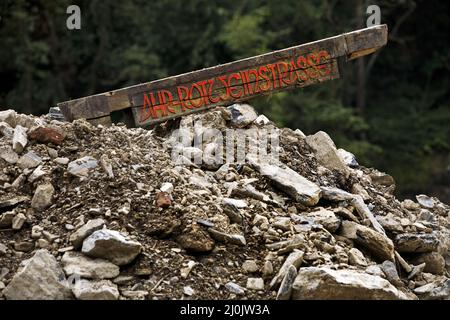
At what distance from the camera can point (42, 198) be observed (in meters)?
6.18

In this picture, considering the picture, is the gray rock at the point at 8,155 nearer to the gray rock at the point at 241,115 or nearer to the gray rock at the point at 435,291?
the gray rock at the point at 241,115

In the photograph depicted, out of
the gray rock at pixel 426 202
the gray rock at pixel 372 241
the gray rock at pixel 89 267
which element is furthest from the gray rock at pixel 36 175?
the gray rock at pixel 426 202

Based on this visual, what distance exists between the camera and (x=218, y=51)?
21.8 metres

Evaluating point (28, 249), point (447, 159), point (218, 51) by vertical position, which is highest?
point (28, 249)

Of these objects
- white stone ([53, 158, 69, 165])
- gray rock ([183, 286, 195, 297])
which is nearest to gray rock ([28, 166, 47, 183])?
white stone ([53, 158, 69, 165])

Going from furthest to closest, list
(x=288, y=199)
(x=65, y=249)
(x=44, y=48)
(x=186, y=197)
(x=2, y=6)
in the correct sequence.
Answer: (x=44, y=48), (x=2, y=6), (x=288, y=199), (x=186, y=197), (x=65, y=249)

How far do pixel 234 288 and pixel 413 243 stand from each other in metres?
1.81

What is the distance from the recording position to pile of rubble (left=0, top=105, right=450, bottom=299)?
562 centimetres

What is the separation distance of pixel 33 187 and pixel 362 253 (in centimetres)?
251

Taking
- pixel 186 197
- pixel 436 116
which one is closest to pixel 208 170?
pixel 186 197

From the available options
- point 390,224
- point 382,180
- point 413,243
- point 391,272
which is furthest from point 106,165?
point 382,180

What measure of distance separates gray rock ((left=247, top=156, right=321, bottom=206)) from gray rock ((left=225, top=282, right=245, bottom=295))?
1.15 metres

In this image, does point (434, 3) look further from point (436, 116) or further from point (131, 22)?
point (131, 22)

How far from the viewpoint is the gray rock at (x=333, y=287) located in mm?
5574
